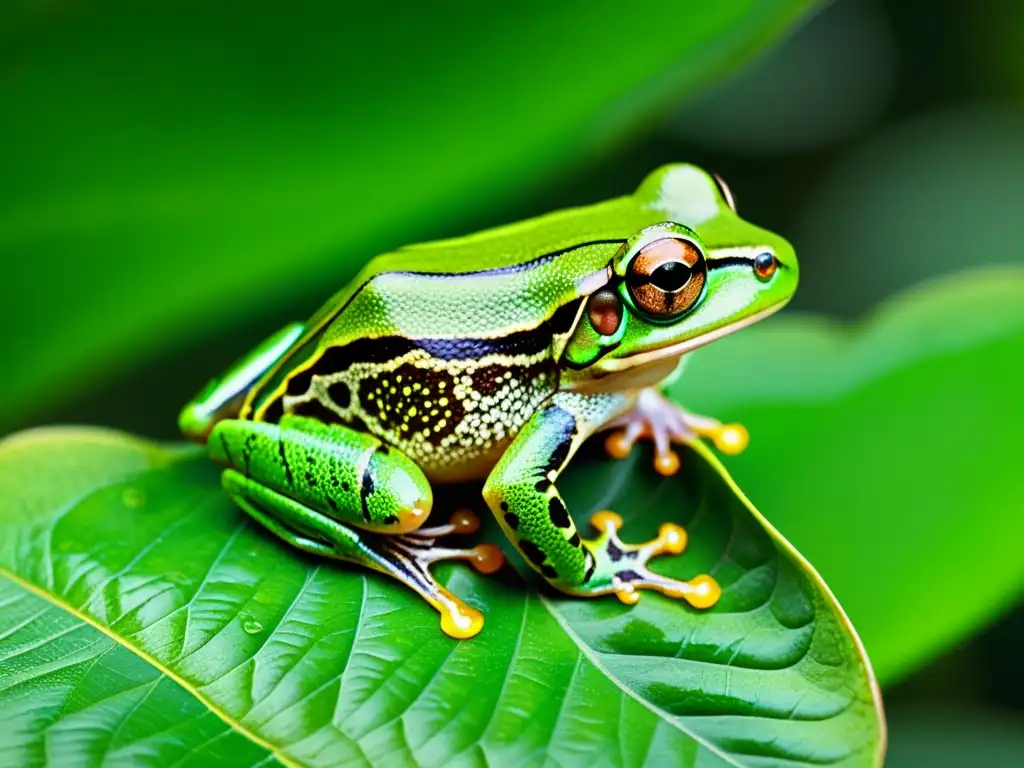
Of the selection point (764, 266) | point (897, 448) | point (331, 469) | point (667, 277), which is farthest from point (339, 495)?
point (897, 448)

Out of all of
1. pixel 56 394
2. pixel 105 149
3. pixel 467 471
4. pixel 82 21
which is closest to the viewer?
pixel 467 471

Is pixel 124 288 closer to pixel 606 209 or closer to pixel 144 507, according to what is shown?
pixel 144 507

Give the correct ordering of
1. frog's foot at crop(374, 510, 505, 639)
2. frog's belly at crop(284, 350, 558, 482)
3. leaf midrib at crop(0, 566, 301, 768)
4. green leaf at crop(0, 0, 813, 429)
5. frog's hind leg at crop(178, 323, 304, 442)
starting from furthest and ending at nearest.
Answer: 1. green leaf at crop(0, 0, 813, 429)
2. frog's hind leg at crop(178, 323, 304, 442)
3. frog's belly at crop(284, 350, 558, 482)
4. frog's foot at crop(374, 510, 505, 639)
5. leaf midrib at crop(0, 566, 301, 768)

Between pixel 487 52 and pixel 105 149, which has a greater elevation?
pixel 487 52

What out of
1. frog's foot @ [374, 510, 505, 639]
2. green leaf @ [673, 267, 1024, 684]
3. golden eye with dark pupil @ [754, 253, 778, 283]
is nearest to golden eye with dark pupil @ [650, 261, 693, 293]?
golden eye with dark pupil @ [754, 253, 778, 283]

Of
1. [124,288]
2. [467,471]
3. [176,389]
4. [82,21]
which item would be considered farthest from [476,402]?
[176,389]

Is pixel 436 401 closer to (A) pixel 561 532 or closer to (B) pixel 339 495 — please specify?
(B) pixel 339 495

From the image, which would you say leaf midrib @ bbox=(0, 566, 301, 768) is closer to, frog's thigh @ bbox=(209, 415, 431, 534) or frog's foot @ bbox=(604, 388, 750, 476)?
frog's thigh @ bbox=(209, 415, 431, 534)
